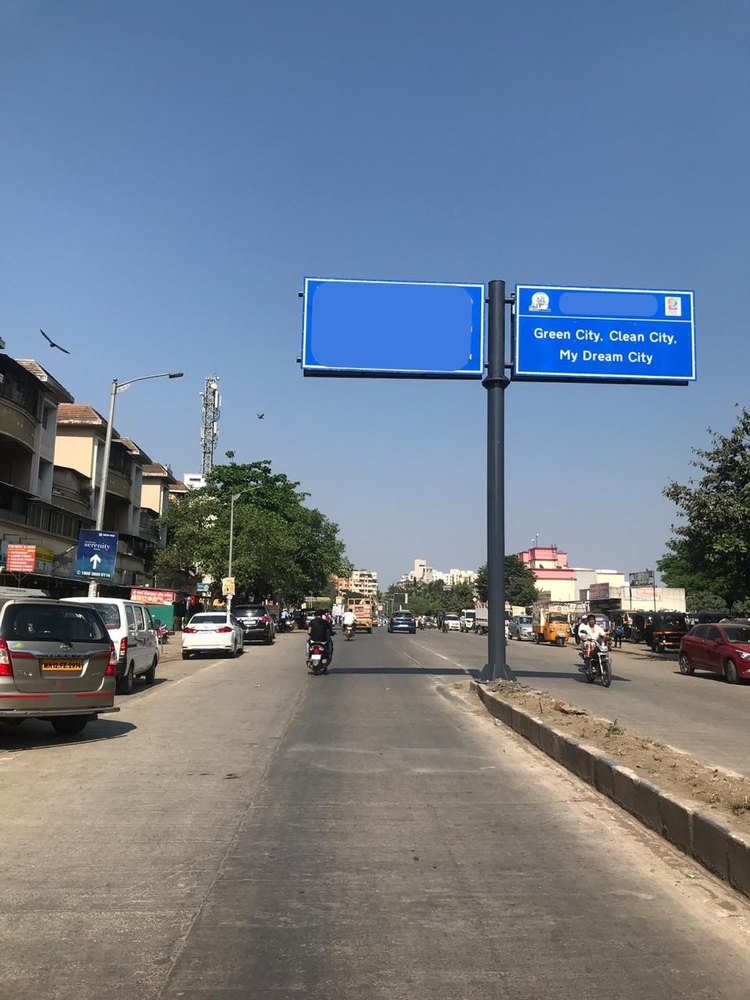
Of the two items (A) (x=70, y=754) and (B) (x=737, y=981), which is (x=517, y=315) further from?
(B) (x=737, y=981)

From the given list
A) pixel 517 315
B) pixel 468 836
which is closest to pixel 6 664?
pixel 468 836

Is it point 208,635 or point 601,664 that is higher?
point 208,635

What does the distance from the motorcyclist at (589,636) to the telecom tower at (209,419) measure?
7696 cm

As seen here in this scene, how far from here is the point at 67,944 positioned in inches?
173

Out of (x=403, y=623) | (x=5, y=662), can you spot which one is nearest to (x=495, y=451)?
(x=5, y=662)

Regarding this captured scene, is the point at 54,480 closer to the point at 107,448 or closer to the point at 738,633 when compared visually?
the point at 107,448

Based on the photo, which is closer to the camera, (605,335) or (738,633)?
(605,335)

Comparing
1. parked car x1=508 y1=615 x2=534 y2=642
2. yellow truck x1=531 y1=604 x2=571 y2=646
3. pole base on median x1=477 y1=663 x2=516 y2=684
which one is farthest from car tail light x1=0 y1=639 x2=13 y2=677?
parked car x1=508 y1=615 x2=534 y2=642

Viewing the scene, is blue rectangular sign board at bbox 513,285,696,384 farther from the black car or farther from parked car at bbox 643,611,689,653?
the black car

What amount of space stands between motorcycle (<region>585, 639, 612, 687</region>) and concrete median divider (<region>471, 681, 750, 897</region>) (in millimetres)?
10598

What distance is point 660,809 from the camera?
681 cm

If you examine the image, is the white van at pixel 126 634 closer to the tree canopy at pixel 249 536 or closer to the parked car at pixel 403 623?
the tree canopy at pixel 249 536

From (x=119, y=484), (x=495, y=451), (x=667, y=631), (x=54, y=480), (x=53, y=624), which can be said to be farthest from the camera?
(x=119, y=484)

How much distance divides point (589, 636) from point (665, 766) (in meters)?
13.6
